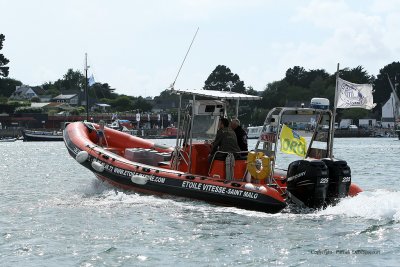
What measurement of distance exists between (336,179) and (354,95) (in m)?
1.48

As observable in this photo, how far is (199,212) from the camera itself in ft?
46.5

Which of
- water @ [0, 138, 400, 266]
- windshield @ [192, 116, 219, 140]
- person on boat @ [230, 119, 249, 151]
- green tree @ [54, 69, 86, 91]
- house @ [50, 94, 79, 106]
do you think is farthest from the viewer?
green tree @ [54, 69, 86, 91]

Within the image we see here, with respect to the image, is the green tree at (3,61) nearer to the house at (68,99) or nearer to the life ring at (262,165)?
the house at (68,99)

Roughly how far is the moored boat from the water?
0.82 ft

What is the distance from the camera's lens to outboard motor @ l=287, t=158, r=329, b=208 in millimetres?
13609

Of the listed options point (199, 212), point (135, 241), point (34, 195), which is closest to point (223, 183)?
point (199, 212)

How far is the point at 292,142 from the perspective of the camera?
1430 cm

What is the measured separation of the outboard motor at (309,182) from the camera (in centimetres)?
1361

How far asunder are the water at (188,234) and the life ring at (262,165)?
0.76m

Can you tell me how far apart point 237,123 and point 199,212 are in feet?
7.36

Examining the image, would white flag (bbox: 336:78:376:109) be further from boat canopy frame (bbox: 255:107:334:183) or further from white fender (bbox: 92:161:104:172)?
white fender (bbox: 92:161:104:172)

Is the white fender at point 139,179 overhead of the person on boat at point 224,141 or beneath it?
beneath

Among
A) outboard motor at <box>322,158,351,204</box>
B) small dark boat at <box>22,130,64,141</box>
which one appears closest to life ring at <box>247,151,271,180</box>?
outboard motor at <box>322,158,351,204</box>

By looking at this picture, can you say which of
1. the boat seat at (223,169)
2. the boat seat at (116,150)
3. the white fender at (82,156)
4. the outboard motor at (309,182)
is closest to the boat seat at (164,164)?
the white fender at (82,156)
